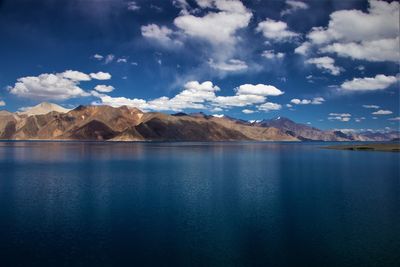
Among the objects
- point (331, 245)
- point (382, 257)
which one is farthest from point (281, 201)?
point (382, 257)

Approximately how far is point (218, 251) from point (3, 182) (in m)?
52.5

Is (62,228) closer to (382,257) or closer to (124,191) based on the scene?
(124,191)

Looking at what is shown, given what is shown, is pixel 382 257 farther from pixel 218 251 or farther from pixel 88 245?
pixel 88 245

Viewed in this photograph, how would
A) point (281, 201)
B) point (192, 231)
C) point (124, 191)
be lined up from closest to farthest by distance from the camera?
point (192, 231)
point (281, 201)
point (124, 191)

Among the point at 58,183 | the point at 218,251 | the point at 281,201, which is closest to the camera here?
the point at 218,251

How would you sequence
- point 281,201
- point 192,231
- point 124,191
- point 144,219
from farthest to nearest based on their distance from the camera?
point 124,191, point 281,201, point 144,219, point 192,231

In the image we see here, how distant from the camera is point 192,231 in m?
32.9

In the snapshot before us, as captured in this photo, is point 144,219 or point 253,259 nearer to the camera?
point 253,259

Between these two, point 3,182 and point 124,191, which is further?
point 3,182

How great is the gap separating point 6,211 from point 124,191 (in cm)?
1842

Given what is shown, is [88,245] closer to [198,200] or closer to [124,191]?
[198,200]

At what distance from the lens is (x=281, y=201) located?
1847 inches

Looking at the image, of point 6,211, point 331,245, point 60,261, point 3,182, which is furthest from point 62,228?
point 3,182

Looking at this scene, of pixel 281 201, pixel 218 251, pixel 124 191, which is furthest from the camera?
pixel 124 191
